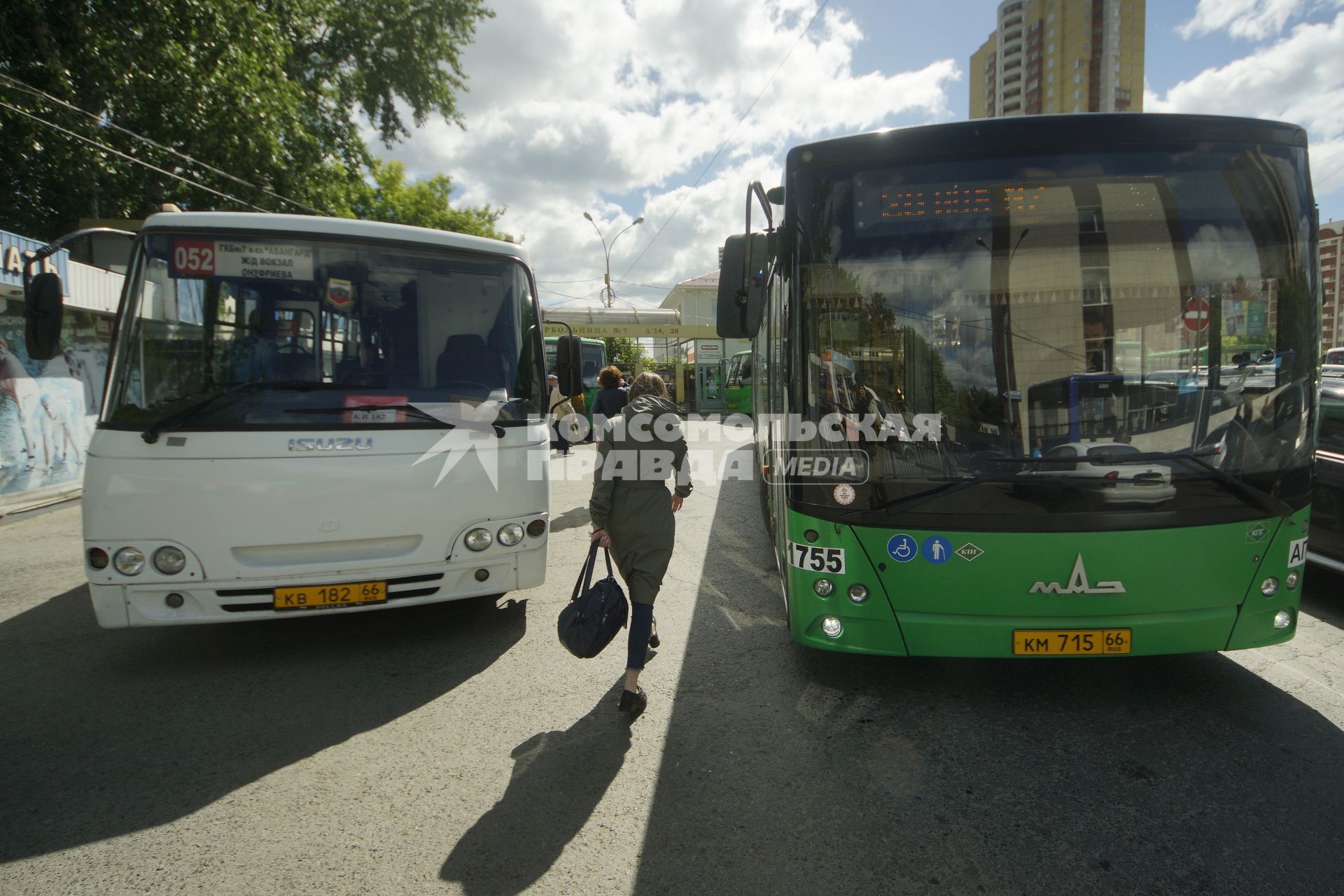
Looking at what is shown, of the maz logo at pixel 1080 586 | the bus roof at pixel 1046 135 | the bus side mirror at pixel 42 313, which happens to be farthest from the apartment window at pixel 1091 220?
the bus side mirror at pixel 42 313

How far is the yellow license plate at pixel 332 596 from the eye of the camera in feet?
14.3

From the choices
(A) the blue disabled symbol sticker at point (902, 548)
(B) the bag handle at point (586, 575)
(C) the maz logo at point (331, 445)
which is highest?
(C) the maz logo at point (331, 445)

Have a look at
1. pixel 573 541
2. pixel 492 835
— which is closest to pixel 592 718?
pixel 492 835

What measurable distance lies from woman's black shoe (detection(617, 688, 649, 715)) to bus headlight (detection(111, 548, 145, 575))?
8.59 feet

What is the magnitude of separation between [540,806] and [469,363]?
2853 millimetres

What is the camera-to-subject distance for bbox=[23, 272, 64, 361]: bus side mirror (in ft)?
14.4

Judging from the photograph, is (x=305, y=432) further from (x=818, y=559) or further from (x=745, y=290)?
(x=818, y=559)

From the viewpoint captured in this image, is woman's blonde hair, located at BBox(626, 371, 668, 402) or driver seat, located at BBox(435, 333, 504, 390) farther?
driver seat, located at BBox(435, 333, 504, 390)

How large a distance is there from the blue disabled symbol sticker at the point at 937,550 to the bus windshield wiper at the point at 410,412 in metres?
2.53

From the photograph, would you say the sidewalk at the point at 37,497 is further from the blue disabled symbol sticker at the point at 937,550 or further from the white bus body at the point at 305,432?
the blue disabled symbol sticker at the point at 937,550

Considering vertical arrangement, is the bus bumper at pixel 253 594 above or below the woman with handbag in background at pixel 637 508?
below

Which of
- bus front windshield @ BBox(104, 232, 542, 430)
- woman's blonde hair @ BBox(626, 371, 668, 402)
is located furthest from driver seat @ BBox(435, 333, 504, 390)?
woman's blonde hair @ BBox(626, 371, 668, 402)

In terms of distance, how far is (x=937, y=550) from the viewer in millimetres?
3666

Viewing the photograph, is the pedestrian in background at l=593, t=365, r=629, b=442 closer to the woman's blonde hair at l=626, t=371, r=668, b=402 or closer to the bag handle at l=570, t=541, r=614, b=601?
the woman's blonde hair at l=626, t=371, r=668, b=402
